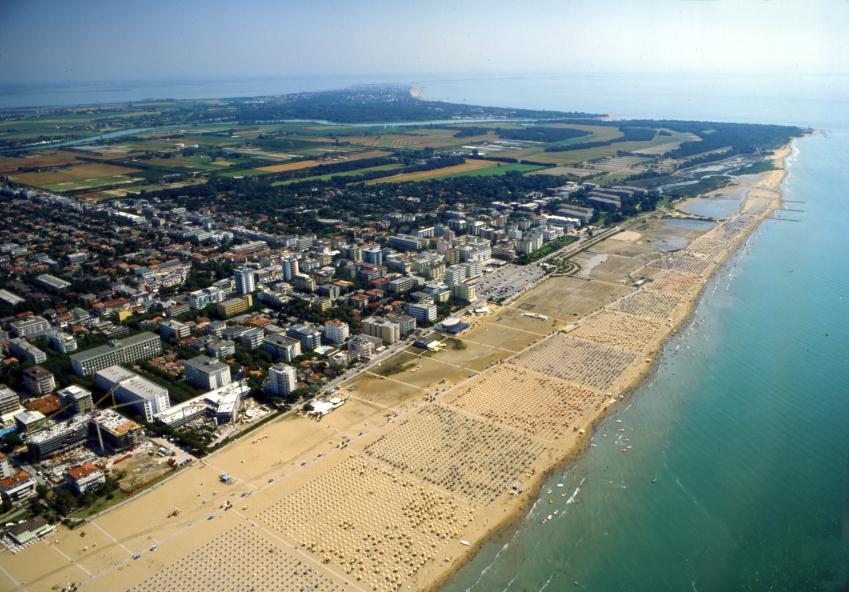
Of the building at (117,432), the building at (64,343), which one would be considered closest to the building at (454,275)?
the building at (64,343)

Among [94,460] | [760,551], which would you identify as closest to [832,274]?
[760,551]

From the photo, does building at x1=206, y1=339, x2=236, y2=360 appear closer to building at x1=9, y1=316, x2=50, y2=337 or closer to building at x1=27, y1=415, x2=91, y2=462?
building at x1=27, y1=415, x2=91, y2=462

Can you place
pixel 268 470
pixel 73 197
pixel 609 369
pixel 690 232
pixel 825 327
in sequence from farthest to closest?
pixel 73 197, pixel 690 232, pixel 825 327, pixel 609 369, pixel 268 470

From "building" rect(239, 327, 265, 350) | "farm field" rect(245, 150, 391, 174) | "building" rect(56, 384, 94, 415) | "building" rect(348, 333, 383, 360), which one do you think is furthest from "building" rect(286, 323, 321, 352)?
"farm field" rect(245, 150, 391, 174)

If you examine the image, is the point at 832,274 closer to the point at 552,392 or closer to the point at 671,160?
the point at 552,392

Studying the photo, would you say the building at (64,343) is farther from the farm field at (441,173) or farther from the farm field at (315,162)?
the farm field at (315,162)

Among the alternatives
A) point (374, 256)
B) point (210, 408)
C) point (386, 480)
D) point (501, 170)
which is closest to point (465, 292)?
point (374, 256)

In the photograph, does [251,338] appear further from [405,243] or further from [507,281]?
[405,243]
